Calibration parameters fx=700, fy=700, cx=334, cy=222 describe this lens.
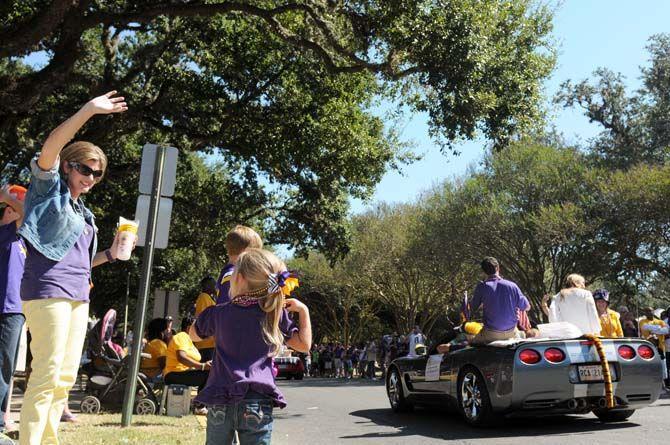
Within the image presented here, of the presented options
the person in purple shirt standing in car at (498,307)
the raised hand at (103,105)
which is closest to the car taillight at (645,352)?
the person in purple shirt standing in car at (498,307)

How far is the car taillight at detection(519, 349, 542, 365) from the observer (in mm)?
7828

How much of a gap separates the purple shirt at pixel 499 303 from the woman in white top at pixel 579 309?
845 mm

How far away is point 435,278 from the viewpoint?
38188 millimetres

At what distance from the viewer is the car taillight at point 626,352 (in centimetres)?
821

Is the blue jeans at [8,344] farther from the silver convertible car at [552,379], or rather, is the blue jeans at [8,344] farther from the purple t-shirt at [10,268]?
the silver convertible car at [552,379]

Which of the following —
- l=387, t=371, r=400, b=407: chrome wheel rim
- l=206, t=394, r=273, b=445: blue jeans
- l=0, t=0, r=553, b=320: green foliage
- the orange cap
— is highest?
l=0, t=0, r=553, b=320: green foliage

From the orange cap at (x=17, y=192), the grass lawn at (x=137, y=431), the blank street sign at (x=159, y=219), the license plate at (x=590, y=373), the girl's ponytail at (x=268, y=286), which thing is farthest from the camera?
the license plate at (x=590, y=373)

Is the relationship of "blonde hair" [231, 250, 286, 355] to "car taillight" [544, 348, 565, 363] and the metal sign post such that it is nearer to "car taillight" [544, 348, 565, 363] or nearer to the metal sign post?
the metal sign post

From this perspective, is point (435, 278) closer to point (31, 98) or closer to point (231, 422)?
point (31, 98)

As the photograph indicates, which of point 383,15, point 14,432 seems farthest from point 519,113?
point 14,432

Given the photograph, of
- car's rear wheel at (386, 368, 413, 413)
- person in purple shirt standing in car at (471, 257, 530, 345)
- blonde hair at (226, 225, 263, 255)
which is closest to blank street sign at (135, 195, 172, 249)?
blonde hair at (226, 225, 263, 255)

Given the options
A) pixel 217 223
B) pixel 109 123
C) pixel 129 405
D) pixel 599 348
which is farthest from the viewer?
pixel 217 223

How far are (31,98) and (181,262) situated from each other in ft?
85.4

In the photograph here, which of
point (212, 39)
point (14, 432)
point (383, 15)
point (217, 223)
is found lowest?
point (14, 432)
